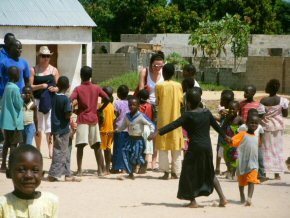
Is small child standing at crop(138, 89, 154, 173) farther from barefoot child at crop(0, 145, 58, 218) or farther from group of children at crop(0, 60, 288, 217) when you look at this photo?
barefoot child at crop(0, 145, 58, 218)

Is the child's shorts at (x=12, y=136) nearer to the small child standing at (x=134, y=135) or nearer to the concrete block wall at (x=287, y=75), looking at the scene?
the small child standing at (x=134, y=135)

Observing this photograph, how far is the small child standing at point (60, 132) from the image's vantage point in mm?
10469

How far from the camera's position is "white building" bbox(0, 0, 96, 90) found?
2467 centimetres

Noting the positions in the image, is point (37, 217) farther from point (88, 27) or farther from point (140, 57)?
point (140, 57)

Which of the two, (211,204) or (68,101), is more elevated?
(68,101)

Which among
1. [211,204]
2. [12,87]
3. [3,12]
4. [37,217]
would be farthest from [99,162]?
[3,12]

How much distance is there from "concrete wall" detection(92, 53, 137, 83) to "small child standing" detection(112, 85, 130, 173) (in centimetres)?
2350

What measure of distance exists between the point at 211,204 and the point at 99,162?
2535 mm

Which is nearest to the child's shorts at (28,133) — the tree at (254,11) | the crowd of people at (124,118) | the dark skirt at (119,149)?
the crowd of people at (124,118)

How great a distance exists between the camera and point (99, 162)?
11.2m

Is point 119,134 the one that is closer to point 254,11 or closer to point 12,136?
point 12,136

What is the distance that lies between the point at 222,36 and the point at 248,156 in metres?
28.4

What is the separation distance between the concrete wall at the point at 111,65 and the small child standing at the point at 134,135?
2401cm

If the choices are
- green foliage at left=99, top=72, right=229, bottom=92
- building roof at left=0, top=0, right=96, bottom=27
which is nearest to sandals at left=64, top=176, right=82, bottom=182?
building roof at left=0, top=0, right=96, bottom=27
